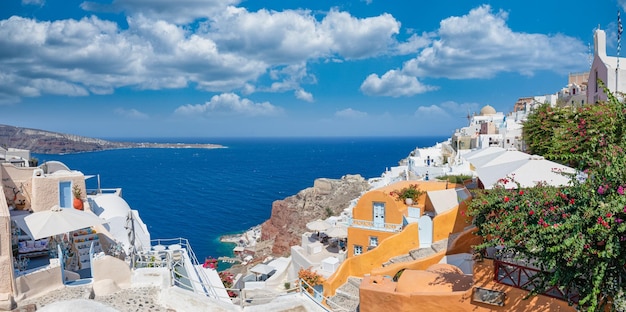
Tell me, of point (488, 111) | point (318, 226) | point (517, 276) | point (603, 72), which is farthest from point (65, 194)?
point (488, 111)

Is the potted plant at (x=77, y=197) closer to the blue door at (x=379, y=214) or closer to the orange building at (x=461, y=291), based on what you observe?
the orange building at (x=461, y=291)

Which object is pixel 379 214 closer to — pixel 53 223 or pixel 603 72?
pixel 53 223

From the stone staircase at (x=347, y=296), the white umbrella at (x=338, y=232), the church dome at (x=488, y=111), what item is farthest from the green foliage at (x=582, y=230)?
the church dome at (x=488, y=111)

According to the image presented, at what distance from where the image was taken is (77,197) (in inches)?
745

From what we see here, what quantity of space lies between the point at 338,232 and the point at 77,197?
1481cm

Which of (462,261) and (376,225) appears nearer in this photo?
(462,261)

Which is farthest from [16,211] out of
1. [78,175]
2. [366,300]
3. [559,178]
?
[559,178]

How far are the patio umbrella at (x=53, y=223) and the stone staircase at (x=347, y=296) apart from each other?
9.14 metres

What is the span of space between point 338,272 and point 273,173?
124m

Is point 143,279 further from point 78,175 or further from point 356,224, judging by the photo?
point 356,224

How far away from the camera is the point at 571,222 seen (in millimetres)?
7742

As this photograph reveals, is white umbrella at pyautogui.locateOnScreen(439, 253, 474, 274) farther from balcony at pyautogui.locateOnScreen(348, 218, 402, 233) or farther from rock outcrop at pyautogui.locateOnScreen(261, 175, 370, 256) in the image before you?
rock outcrop at pyautogui.locateOnScreen(261, 175, 370, 256)

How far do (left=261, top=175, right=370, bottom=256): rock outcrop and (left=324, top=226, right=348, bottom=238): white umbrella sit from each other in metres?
23.4

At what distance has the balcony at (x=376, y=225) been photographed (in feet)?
70.1
